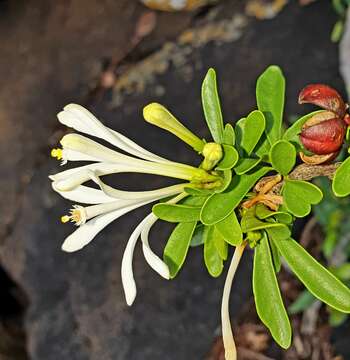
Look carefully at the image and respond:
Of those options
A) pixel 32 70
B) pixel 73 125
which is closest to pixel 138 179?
pixel 32 70

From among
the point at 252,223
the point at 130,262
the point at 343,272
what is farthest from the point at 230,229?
the point at 343,272

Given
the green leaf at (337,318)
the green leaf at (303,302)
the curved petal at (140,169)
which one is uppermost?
the curved petal at (140,169)

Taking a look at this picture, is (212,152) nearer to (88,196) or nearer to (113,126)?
(88,196)

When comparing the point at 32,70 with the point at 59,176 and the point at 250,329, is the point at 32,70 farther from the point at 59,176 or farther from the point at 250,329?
the point at 59,176

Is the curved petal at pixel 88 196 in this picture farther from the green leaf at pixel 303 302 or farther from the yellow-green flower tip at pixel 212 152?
the green leaf at pixel 303 302

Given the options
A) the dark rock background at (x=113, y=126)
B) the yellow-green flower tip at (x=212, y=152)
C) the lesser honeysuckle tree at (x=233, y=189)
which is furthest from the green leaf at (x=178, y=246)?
the dark rock background at (x=113, y=126)

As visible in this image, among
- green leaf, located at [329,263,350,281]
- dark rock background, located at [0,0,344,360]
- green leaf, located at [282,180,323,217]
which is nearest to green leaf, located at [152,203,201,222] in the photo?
green leaf, located at [282,180,323,217]
